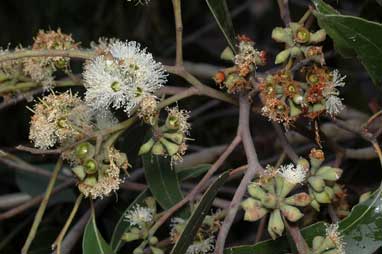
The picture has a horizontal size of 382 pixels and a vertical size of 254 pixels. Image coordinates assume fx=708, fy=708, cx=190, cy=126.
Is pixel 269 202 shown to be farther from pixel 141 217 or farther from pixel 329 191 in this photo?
pixel 141 217

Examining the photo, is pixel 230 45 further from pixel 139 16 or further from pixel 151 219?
pixel 139 16

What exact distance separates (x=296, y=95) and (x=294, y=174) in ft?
0.48

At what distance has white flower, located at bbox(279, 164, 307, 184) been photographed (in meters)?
1.10

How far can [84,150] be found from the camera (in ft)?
3.70

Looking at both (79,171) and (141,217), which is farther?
(141,217)

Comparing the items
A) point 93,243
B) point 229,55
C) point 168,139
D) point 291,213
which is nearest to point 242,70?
point 229,55

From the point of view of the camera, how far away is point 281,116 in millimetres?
1201

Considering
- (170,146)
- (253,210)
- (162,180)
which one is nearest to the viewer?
(253,210)

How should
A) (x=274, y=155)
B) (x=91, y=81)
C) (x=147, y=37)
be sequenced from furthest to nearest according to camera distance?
(x=147, y=37)
(x=274, y=155)
(x=91, y=81)

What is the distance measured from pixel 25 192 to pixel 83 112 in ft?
2.39

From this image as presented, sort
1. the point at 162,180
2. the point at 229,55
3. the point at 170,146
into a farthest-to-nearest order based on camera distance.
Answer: the point at 162,180, the point at 229,55, the point at 170,146

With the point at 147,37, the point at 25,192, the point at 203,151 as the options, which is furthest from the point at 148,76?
the point at 147,37

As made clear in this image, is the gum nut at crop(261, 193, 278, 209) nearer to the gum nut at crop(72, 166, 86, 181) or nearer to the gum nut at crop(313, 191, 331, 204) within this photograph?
the gum nut at crop(313, 191, 331, 204)

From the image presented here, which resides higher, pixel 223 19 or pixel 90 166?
pixel 223 19
